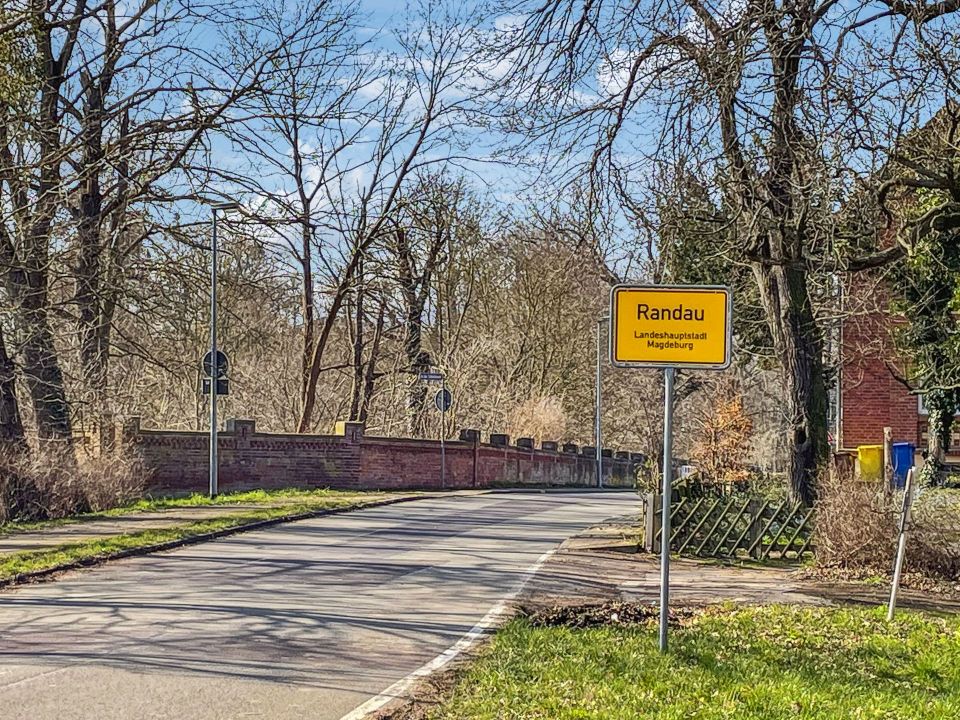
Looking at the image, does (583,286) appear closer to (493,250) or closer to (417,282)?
(493,250)

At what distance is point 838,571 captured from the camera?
14961mm

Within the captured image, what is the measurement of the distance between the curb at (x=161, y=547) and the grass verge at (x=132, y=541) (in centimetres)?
2

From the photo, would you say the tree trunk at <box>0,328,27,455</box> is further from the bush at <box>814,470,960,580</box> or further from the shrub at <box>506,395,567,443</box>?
Result: the shrub at <box>506,395,567,443</box>

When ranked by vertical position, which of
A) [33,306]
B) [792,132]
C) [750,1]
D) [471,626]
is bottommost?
[471,626]

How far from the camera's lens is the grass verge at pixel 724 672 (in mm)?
7402

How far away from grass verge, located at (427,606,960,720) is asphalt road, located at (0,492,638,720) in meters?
0.89

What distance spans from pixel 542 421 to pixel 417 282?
26.1 feet

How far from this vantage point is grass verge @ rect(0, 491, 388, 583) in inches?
566

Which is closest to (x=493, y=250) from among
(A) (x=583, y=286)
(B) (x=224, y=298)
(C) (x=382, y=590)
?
(A) (x=583, y=286)

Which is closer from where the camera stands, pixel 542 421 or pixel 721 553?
pixel 721 553


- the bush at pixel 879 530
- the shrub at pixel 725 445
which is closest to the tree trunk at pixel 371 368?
the shrub at pixel 725 445

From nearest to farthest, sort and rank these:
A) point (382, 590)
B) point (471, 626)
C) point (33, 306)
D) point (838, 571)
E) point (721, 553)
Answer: point (471, 626), point (382, 590), point (838, 571), point (721, 553), point (33, 306)

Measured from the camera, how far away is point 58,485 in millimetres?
21984

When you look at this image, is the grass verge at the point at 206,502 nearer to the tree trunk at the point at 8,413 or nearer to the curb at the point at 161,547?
the curb at the point at 161,547
